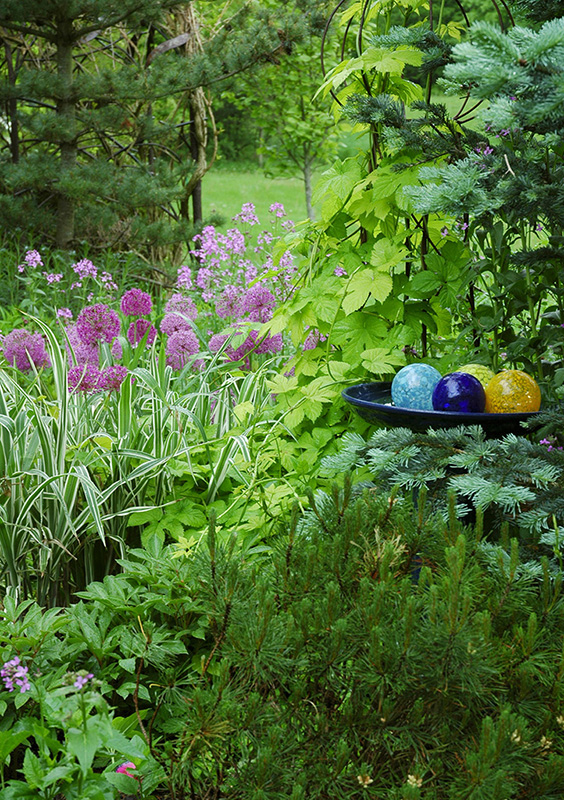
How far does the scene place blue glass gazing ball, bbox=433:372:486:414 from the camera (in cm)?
169

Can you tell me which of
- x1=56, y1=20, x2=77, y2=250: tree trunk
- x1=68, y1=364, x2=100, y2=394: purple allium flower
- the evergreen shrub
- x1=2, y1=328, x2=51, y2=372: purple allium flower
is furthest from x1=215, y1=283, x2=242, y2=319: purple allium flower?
the evergreen shrub

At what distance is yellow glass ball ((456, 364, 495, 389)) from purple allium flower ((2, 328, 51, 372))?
1554 millimetres

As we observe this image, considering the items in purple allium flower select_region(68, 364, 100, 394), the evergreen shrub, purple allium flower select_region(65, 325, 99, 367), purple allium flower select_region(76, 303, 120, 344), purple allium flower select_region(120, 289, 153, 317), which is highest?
purple allium flower select_region(120, 289, 153, 317)

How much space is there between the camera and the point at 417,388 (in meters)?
1.78

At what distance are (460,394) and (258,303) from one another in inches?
50.8

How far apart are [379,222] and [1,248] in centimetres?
342

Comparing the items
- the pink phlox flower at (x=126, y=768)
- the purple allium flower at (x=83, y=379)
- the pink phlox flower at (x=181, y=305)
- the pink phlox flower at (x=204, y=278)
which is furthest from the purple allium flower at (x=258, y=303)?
the pink phlox flower at (x=126, y=768)

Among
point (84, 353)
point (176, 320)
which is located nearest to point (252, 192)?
point (176, 320)

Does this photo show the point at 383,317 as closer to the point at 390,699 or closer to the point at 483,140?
the point at 483,140

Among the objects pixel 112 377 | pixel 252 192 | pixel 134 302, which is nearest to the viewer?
pixel 112 377

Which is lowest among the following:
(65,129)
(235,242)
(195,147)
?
(235,242)

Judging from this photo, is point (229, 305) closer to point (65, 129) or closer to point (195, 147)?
point (65, 129)

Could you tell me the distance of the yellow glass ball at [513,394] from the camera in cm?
171

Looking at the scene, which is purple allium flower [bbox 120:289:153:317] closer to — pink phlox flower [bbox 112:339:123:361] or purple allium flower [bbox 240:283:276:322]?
pink phlox flower [bbox 112:339:123:361]
